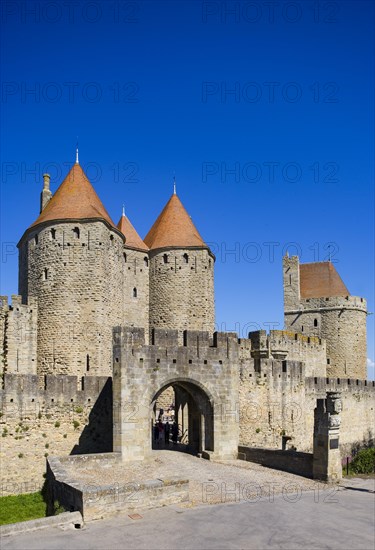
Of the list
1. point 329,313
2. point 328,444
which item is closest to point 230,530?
point 328,444

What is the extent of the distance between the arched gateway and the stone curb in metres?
6.01

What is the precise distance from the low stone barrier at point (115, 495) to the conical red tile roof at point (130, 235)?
19.9m

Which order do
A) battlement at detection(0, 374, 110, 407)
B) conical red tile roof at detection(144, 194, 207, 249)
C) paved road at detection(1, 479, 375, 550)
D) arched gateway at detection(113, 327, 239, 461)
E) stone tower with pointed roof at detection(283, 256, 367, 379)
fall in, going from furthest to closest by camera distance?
stone tower with pointed roof at detection(283, 256, 367, 379), conical red tile roof at detection(144, 194, 207, 249), battlement at detection(0, 374, 110, 407), arched gateway at detection(113, 327, 239, 461), paved road at detection(1, 479, 375, 550)

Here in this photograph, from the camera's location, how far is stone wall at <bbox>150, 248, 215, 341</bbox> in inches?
1243

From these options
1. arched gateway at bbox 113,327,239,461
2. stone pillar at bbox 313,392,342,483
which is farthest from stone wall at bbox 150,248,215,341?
stone pillar at bbox 313,392,342,483

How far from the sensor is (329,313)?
39281 mm

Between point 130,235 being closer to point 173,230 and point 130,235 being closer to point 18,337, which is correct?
point 173,230

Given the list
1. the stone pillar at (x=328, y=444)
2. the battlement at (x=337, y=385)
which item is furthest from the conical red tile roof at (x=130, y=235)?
the stone pillar at (x=328, y=444)

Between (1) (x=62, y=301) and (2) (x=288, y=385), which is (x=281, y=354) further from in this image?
(1) (x=62, y=301)

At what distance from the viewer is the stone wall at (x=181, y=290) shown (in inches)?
1243

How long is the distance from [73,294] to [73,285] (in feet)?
1.38

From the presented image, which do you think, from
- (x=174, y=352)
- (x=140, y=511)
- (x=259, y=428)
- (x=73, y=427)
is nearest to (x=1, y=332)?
(x=73, y=427)

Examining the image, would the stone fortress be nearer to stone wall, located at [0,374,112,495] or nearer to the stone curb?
stone wall, located at [0,374,112,495]

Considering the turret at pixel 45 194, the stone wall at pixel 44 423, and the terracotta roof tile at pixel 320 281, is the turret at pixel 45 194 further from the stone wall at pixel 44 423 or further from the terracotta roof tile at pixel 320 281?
the terracotta roof tile at pixel 320 281
